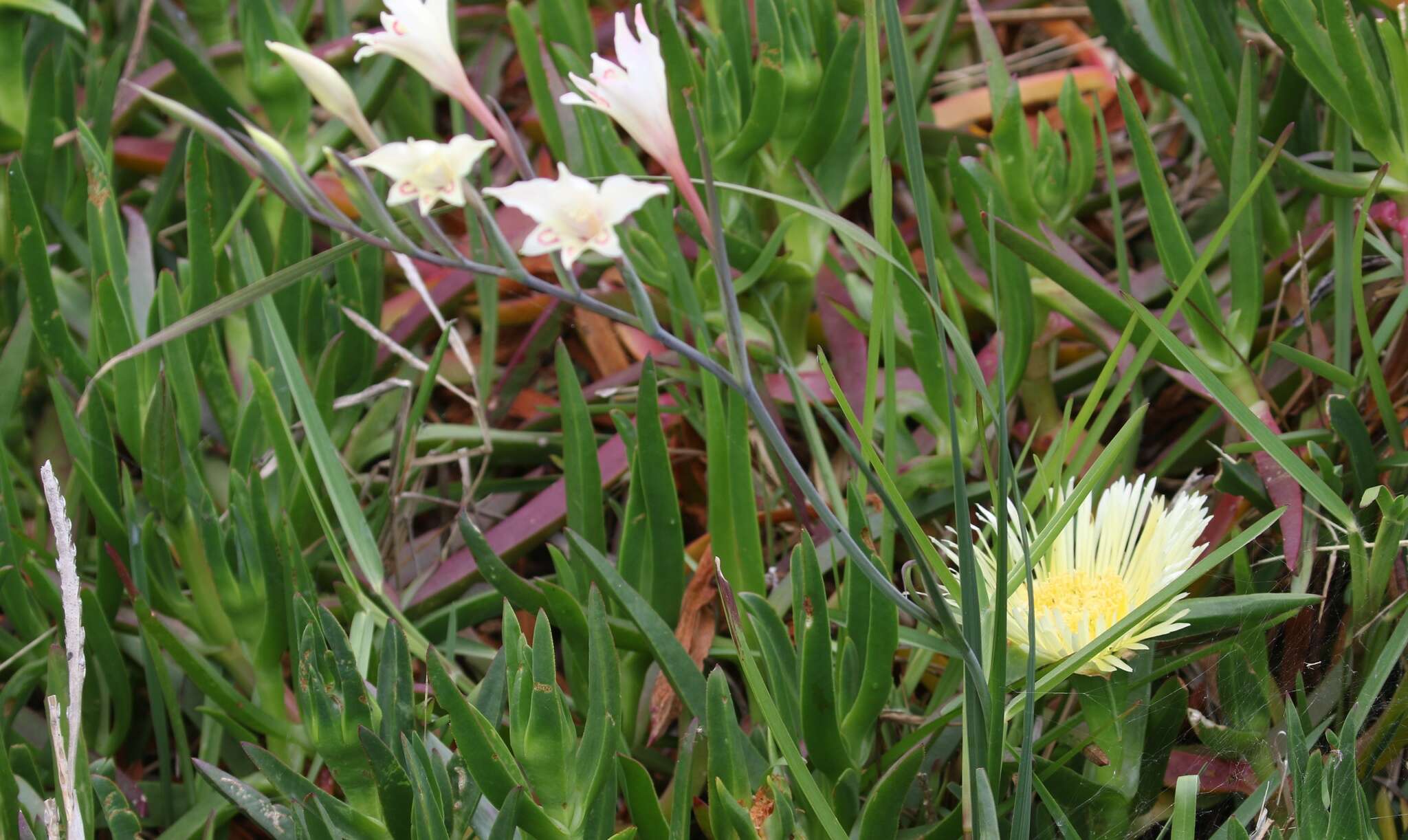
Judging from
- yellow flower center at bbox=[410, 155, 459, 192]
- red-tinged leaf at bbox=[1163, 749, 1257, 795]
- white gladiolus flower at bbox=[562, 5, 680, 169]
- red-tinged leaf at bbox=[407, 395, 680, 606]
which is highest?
white gladiolus flower at bbox=[562, 5, 680, 169]

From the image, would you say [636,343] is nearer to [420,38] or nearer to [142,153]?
[142,153]

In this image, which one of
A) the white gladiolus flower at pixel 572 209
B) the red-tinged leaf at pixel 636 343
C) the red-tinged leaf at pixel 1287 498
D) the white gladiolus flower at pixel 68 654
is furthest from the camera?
the red-tinged leaf at pixel 636 343

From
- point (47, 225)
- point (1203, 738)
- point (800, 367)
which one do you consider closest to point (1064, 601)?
point (1203, 738)

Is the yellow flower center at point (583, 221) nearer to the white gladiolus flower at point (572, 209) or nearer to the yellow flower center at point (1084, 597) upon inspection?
the white gladiolus flower at point (572, 209)

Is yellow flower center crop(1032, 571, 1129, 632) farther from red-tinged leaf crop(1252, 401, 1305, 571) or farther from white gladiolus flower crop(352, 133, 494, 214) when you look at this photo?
white gladiolus flower crop(352, 133, 494, 214)

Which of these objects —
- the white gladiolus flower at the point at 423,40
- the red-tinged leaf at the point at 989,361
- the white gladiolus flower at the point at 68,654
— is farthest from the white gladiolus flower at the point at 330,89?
the red-tinged leaf at the point at 989,361

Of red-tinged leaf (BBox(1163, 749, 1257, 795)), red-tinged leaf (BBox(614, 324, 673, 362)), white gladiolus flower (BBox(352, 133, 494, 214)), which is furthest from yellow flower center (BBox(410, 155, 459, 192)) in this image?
red-tinged leaf (BBox(614, 324, 673, 362))

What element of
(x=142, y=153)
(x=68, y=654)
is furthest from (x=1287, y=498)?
(x=142, y=153)
